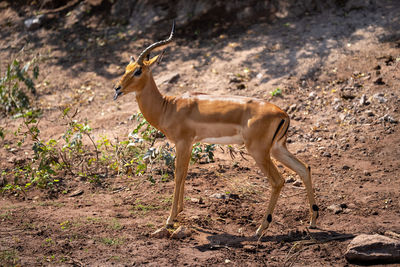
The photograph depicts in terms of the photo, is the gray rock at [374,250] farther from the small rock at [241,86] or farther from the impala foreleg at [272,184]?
the small rock at [241,86]

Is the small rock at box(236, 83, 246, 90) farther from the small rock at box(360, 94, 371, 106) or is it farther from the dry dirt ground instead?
the small rock at box(360, 94, 371, 106)

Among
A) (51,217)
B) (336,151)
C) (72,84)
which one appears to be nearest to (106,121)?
(72,84)

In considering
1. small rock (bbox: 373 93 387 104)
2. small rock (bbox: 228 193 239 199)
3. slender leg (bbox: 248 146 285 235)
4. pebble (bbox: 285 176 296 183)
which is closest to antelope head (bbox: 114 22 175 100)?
slender leg (bbox: 248 146 285 235)

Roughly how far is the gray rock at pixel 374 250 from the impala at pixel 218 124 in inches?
39.1

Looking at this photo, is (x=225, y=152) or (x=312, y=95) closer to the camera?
(x=225, y=152)

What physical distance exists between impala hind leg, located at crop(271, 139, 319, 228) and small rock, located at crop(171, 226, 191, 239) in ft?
5.11

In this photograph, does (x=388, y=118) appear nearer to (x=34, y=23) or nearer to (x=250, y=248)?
(x=250, y=248)

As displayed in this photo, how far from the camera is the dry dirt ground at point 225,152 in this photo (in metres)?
6.06

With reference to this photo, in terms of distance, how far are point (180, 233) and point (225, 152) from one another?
3204 mm

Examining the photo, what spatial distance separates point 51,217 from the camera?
6.93 meters

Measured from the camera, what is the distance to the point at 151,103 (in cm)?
705

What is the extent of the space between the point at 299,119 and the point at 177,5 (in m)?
5.99

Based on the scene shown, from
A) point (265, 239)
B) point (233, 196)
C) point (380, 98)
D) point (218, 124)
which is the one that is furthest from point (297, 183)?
point (380, 98)

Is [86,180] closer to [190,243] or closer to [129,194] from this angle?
[129,194]
